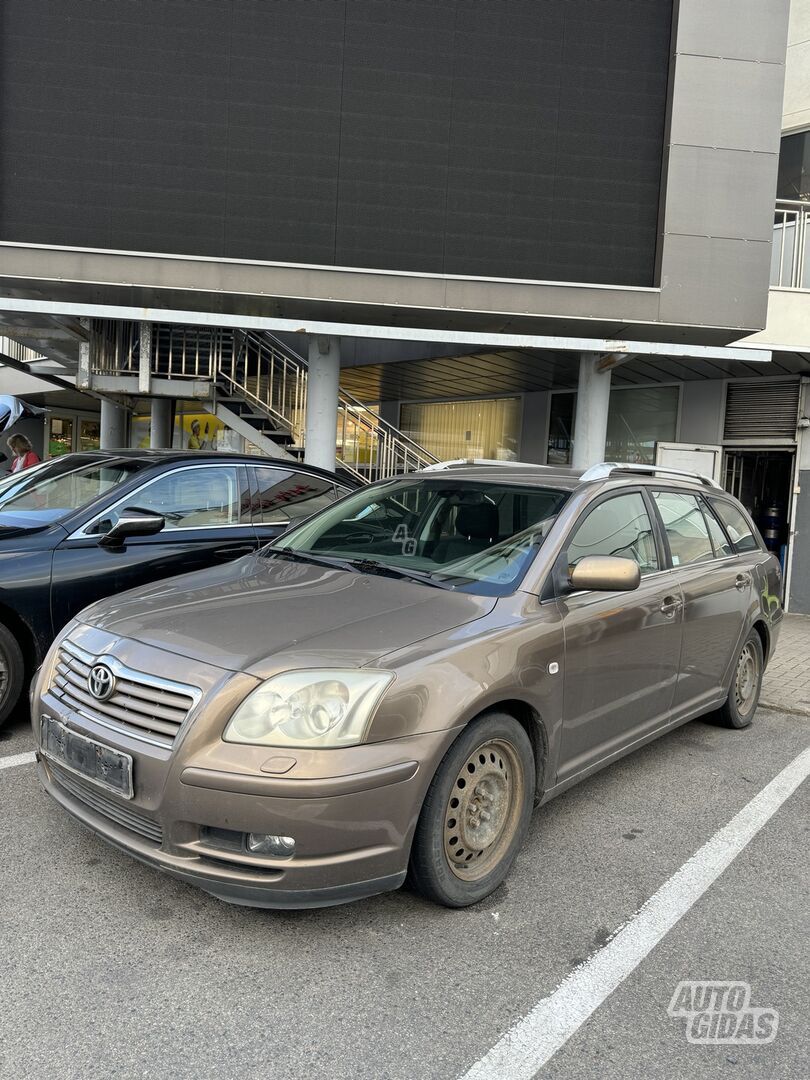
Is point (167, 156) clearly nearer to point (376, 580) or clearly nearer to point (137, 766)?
point (376, 580)

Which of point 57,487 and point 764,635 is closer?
point 57,487

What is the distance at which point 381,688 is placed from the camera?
2.62m

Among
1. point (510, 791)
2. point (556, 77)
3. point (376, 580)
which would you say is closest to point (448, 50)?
point (556, 77)

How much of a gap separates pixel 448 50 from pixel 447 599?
8.32m

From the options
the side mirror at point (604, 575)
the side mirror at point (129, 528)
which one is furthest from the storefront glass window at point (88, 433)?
the side mirror at point (604, 575)

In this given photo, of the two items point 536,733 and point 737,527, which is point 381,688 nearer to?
point 536,733

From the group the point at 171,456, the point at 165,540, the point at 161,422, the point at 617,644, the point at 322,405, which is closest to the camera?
the point at 617,644

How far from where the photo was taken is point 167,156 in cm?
925

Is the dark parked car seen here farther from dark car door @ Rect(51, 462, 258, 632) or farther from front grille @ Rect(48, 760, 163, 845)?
front grille @ Rect(48, 760, 163, 845)

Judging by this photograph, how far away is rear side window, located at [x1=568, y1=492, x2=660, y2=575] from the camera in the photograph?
3.70 m

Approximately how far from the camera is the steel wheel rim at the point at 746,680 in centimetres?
520

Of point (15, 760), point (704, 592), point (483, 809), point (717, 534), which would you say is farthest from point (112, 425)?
point (483, 809)

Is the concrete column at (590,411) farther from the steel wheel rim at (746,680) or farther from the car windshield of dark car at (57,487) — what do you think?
the car windshield of dark car at (57,487)

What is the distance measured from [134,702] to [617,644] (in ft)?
6.92
